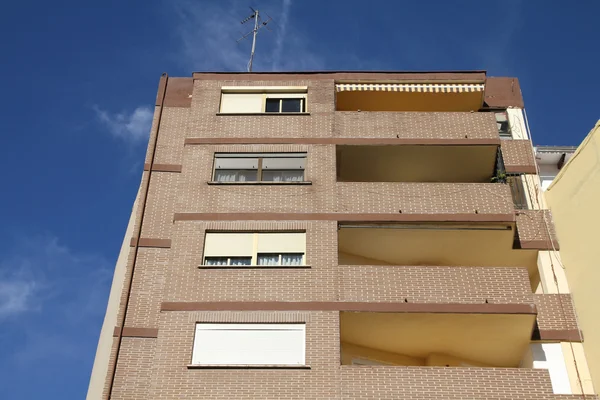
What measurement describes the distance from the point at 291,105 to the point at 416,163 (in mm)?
3883

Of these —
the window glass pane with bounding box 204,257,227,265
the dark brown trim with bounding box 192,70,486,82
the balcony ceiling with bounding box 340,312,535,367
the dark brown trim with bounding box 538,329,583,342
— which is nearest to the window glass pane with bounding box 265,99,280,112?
the dark brown trim with bounding box 192,70,486,82

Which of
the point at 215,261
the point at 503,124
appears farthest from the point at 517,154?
the point at 215,261

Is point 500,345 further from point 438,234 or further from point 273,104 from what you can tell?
point 273,104

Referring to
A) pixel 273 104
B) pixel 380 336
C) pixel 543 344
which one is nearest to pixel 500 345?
pixel 543 344

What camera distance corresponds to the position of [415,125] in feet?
65.9

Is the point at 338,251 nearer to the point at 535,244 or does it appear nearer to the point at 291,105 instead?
the point at 291,105

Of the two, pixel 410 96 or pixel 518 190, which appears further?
pixel 410 96

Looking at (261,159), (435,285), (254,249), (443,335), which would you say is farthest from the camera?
(261,159)

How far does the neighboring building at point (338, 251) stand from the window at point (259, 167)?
0.04m

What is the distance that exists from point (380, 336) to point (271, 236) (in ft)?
11.4

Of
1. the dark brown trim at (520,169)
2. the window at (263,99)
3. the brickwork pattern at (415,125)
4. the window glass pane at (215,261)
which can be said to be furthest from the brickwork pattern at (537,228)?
the window glass pane at (215,261)

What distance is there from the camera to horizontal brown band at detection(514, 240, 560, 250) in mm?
18578

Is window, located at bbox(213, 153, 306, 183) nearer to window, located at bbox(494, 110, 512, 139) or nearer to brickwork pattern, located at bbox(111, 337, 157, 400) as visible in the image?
brickwork pattern, located at bbox(111, 337, 157, 400)

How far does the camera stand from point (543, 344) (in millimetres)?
17094
